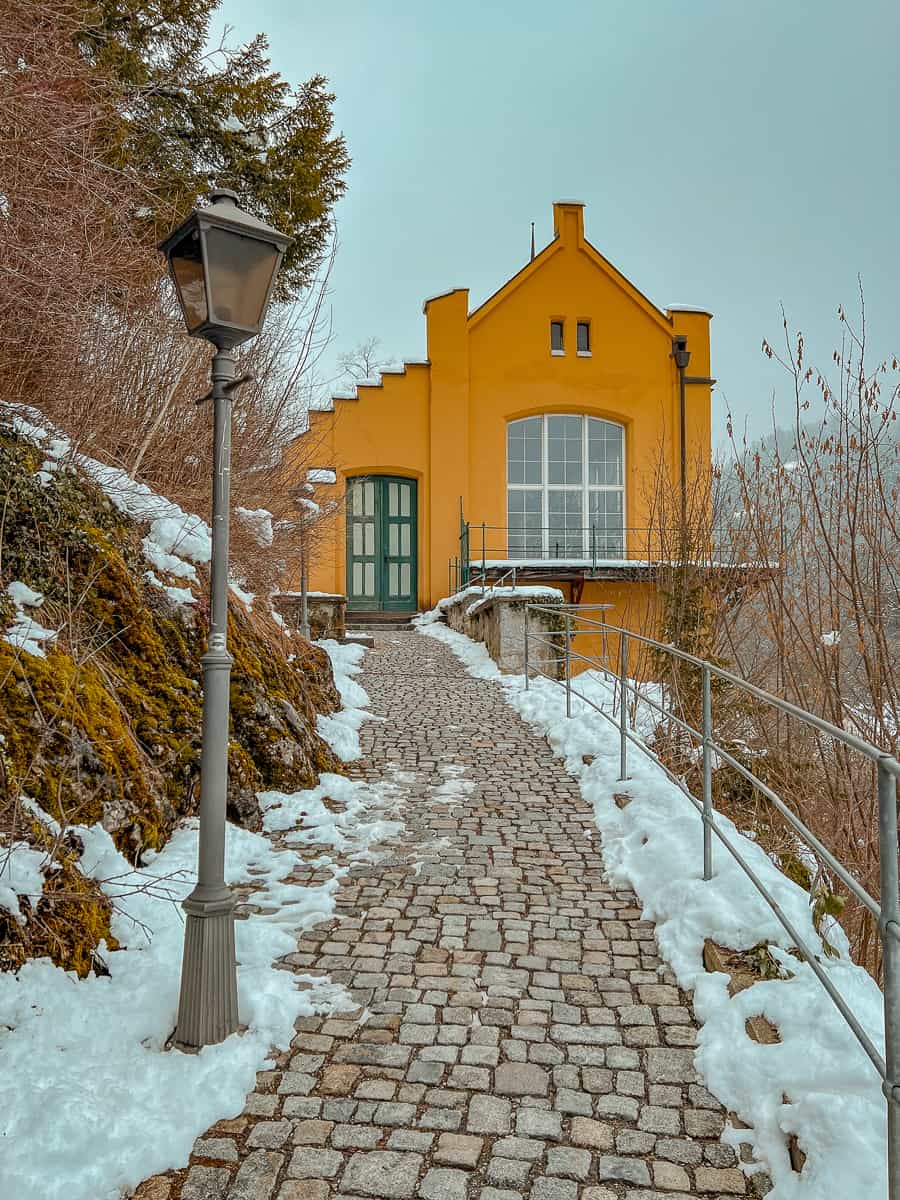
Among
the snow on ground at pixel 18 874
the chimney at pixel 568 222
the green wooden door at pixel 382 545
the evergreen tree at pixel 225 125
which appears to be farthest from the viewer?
the chimney at pixel 568 222

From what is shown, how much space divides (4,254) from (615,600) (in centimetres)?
1321

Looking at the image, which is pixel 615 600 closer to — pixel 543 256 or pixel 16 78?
pixel 543 256

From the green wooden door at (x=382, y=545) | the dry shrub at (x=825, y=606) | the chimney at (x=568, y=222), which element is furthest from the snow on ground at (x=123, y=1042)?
the chimney at (x=568, y=222)

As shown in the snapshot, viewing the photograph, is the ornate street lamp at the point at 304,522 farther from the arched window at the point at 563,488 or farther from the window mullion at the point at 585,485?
the window mullion at the point at 585,485

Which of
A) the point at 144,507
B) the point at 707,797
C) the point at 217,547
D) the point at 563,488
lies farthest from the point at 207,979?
the point at 563,488

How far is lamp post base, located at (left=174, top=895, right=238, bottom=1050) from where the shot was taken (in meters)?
2.65

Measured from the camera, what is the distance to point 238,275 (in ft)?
9.45

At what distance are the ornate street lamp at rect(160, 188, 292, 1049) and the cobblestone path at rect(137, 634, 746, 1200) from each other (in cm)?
32

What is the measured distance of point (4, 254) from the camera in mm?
4184

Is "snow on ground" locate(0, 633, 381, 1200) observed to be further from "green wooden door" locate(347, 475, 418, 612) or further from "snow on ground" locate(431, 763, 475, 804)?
"green wooden door" locate(347, 475, 418, 612)

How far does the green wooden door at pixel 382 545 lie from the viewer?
57.3 ft

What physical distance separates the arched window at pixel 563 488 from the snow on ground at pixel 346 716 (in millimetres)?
7047

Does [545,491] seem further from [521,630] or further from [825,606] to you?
[825,606]

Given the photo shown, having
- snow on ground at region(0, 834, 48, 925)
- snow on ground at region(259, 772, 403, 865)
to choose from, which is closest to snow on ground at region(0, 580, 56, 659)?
snow on ground at region(0, 834, 48, 925)
